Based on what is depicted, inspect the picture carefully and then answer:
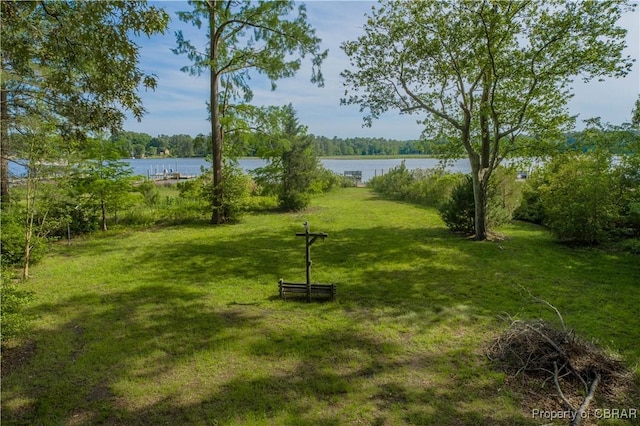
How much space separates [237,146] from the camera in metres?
14.0

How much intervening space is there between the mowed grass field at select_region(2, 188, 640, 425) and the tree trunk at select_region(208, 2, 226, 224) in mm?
3824

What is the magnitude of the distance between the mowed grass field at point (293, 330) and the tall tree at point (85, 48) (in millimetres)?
2613

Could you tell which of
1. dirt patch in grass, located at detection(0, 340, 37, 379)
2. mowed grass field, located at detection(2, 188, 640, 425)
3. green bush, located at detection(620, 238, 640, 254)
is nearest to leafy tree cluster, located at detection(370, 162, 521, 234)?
mowed grass field, located at detection(2, 188, 640, 425)

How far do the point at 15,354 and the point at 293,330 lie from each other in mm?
3147

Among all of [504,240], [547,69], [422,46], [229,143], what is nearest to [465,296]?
[504,240]

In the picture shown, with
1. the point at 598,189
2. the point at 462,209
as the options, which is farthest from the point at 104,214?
the point at 598,189

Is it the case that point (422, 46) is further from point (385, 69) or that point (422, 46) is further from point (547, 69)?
point (547, 69)

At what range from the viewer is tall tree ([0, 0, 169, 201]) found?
3.30m

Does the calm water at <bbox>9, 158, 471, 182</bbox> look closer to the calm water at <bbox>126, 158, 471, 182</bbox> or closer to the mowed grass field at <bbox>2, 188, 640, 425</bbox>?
the calm water at <bbox>126, 158, 471, 182</bbox>

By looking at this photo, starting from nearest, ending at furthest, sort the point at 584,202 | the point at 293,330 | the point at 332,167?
the point at 293,330, the point at 584,202, the point at 332,167

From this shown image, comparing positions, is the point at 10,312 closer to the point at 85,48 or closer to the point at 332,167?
the point at 85,48

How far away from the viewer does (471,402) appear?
321 centimetres

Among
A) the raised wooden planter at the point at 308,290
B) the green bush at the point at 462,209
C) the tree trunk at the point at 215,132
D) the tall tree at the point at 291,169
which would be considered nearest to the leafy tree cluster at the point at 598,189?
the green bush at the point at 462,209

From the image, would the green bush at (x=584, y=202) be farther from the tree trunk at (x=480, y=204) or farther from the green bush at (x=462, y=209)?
the green bush at (x=462, y=209)
